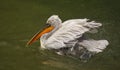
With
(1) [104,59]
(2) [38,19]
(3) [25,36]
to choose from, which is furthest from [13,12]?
(1) [104,59]

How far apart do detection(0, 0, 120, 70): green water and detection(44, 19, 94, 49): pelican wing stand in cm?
20

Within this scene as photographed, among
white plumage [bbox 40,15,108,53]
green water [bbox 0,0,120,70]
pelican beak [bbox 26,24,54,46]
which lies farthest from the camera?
pelican beak [bbox 26,24,54,46]

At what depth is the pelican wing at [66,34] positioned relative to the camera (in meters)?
8.40

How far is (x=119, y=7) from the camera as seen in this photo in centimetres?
1162

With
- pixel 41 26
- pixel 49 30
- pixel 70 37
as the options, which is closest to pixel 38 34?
pixel 49 30

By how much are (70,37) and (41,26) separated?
178 cm

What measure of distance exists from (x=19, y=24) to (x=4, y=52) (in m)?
1.74

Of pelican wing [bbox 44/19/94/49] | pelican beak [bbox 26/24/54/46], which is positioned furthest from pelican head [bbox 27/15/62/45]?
pelican wing [bbox 44/19/94/49]

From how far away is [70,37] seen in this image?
8.41 meters

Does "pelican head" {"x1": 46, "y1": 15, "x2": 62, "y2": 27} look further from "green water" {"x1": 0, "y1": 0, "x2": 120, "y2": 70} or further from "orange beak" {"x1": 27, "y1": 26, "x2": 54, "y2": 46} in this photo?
"green water" {"x1": 0, "y1": 0, "x2": 120, "y2": 70}

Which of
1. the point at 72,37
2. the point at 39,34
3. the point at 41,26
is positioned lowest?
the point at 72,37

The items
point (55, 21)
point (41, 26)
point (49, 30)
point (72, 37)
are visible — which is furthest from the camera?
point (41, 26)

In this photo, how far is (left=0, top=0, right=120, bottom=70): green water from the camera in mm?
8109

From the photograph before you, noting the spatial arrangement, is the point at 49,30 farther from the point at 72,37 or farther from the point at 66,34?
the point at 72,37
